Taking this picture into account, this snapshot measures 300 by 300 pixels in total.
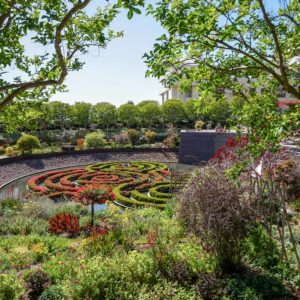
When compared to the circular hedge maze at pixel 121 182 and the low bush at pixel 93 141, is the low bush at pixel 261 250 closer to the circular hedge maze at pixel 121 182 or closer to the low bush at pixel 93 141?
the circular hedge maze at pixel 121 182

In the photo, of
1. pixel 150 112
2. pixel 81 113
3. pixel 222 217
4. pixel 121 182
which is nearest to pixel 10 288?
pixel 222 217

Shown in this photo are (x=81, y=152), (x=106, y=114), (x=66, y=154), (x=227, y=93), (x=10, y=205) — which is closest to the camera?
(x=227, y=93)

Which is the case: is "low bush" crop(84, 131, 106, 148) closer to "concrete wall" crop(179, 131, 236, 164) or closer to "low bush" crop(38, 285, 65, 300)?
"concrete wall" crop(179, 131, 236, 164)

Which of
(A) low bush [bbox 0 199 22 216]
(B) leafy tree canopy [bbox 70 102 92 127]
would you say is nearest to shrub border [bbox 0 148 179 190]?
(A) low bush [bbox 0 199 22 216]

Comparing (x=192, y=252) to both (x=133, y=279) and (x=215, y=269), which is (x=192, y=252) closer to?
(x=215, y=269)

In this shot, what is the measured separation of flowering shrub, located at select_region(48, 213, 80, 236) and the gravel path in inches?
410

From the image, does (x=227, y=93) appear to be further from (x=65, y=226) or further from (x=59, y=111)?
(x=59, y=111)

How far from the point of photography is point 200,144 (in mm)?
27172

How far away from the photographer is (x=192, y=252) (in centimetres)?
731

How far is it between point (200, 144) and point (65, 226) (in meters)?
18.2

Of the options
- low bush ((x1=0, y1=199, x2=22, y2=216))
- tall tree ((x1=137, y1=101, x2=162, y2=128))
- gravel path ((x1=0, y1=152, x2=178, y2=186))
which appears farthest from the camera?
tall tree ((x1=137, y1=101, x2=162, y2=128))

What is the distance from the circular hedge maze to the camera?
1520cm

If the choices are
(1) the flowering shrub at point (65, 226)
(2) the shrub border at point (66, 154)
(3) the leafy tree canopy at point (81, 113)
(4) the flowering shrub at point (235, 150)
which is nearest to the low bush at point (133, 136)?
(2) the shrub border at point (66, 154)

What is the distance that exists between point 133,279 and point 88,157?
68.9ft
